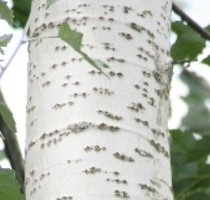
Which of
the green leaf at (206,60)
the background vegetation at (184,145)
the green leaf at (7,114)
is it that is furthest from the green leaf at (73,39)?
the green leaf at (206,60)

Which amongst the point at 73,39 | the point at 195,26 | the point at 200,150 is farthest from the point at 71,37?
the point at 200,150

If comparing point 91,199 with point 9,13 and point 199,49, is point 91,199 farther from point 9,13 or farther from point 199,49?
point 199,49

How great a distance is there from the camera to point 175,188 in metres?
1.85

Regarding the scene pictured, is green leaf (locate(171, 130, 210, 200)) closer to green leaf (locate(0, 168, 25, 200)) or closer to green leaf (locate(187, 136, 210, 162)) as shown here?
green leaf (locate(187, 136, 210, 162))

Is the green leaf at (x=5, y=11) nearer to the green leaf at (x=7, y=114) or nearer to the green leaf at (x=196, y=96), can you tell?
the green leaf at (x=7, y=114)

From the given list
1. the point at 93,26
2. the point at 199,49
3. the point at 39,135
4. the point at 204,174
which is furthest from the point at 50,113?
the point at 204,174

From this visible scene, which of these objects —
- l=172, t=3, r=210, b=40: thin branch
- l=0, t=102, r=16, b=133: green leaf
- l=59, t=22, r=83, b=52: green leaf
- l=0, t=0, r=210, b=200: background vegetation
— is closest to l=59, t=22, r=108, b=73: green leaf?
l=59, t=22, r=83, b=52: green leaf

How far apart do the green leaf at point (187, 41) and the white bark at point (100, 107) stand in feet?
1.54

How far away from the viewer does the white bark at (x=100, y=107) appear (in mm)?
1021

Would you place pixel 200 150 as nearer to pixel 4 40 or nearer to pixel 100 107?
pixel 100 107

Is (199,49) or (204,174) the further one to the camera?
(204,174)

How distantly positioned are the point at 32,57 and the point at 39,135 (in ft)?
0.46

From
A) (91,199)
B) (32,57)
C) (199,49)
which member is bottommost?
(199,49)

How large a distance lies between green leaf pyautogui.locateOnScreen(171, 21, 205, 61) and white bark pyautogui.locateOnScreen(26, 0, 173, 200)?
47 centimetres
